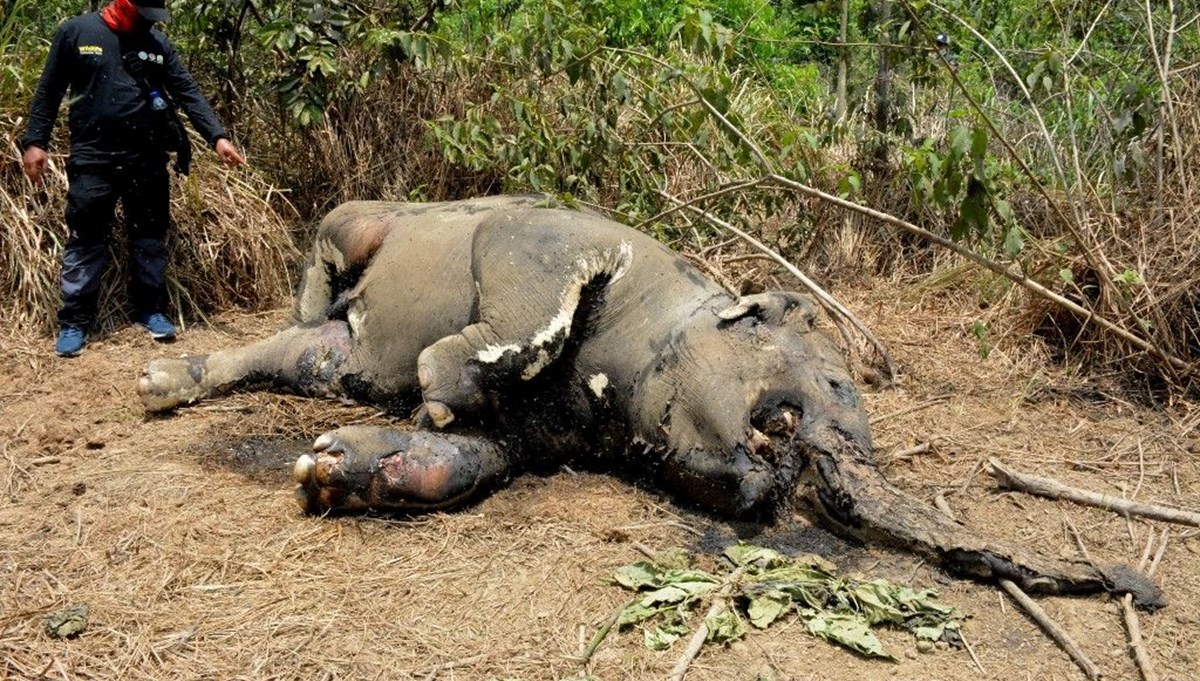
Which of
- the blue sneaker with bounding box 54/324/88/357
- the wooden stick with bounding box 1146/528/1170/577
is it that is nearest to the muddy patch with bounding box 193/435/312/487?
the blue sneaker with bounding box 54/324/88/357

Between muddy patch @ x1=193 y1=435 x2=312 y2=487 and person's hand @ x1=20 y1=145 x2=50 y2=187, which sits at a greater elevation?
person's hand @ x1=20 y1=145 x2=50 y2=187

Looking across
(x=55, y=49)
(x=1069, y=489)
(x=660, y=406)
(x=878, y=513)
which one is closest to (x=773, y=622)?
(x=878, y=513)

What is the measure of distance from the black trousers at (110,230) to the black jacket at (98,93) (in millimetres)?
87

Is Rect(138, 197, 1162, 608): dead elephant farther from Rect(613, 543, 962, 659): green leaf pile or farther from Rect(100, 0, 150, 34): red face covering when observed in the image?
Rect(100, 0, 150, 34): red face covering

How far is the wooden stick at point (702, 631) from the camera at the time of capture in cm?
268

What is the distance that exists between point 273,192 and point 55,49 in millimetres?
1421

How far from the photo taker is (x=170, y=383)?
14.5 feet

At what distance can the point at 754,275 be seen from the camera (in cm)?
560

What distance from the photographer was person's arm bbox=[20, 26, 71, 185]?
203 inches

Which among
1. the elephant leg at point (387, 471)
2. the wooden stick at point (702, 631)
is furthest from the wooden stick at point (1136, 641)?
the elephant leg at point (387, 471)

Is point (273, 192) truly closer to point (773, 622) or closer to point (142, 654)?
point (142, 654)

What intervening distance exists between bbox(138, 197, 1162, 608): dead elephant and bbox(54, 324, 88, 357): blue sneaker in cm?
Answer: 180

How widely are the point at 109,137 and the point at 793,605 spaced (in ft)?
13.4

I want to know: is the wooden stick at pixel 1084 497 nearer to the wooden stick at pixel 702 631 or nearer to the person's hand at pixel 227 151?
the wooden stick at pixel 702 631
